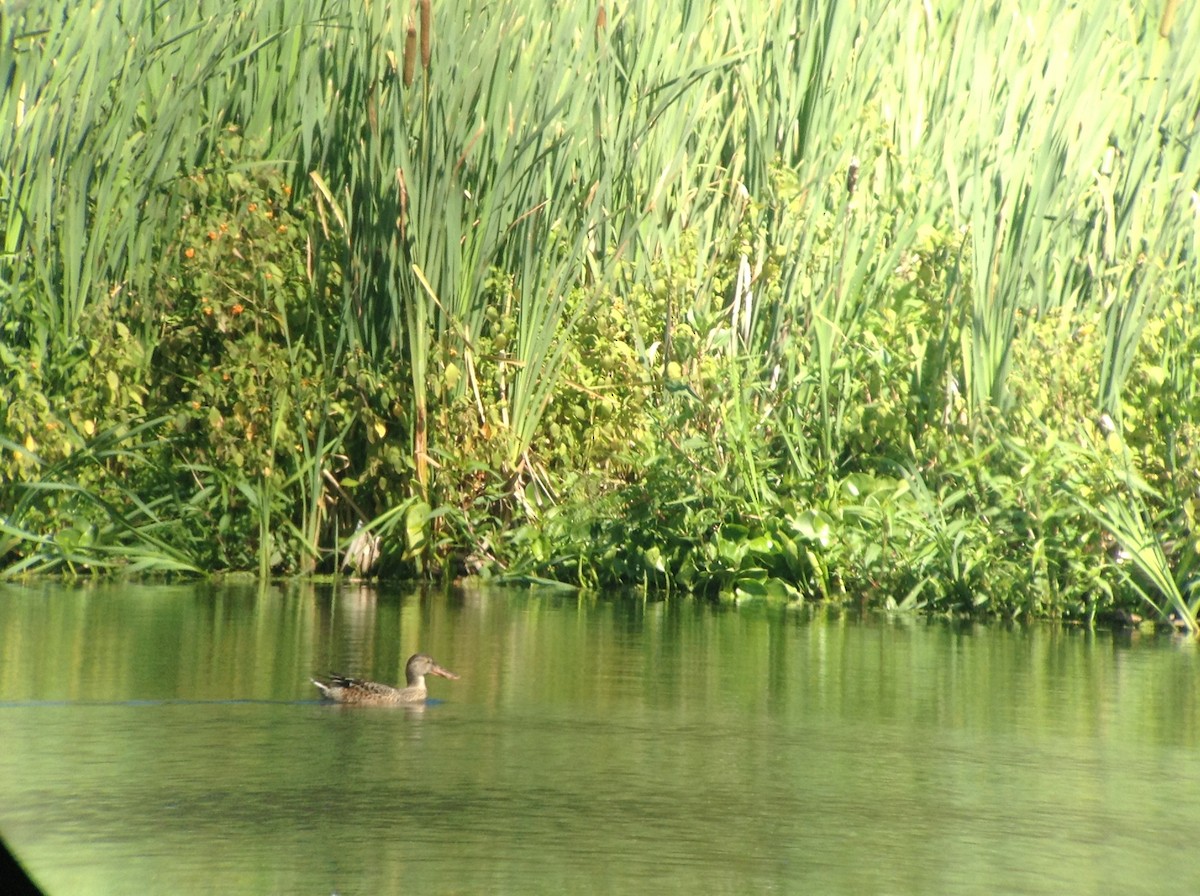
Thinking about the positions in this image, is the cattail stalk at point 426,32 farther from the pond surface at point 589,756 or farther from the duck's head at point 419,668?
the duck's head at point 419,668

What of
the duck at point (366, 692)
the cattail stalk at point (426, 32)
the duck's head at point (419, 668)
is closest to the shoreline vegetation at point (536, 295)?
the cattail stalk at point (426, 32)

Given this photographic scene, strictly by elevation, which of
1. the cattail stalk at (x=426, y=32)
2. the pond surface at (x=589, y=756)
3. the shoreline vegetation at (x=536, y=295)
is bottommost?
the pond surface at (x=589, y=756)

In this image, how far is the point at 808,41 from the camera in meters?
9.54

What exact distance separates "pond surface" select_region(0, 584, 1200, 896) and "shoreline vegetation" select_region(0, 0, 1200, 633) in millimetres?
1170

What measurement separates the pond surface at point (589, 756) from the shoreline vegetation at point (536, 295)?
117 centimetres

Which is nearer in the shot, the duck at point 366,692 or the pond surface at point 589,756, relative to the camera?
the pond surface at point 589,756

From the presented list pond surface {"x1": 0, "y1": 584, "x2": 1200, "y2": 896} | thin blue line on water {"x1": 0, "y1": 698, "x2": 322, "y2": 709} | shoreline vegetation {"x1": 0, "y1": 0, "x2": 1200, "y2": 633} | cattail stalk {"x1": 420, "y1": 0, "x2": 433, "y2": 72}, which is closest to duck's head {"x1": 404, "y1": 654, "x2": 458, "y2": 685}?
pond surface {"x1": 0, "y1": 584, "x2": 1200, "y2": 896}

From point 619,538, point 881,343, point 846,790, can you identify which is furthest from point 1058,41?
point 846,790

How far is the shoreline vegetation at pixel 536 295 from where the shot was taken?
876 centimetres

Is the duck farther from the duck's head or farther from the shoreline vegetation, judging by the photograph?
the shoreline vegetation

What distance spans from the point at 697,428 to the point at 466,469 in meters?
1.04

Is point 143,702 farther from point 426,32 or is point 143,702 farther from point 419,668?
point 426,32

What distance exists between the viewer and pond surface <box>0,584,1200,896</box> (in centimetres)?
377

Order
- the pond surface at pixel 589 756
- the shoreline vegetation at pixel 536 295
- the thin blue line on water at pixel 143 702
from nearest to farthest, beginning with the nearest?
the pond surface at pixel 589 756 < the thin blue line on water at pixel 143 702 < the shoreline vegetation at pixel 536 295
